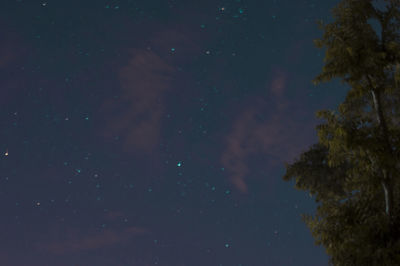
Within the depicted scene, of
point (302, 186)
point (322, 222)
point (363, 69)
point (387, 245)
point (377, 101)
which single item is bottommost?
point (302, 186)

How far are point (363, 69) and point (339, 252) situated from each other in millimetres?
3676

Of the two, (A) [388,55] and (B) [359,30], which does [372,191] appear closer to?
(A) [388,55]

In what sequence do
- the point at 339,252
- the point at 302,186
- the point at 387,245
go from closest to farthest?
the point at 387,245 → the point at 339,252 → the point at 302,186

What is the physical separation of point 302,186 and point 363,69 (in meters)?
8.22

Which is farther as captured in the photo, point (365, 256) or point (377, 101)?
point (377, 101)

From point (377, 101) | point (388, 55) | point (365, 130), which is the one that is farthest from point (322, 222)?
point (388, 55)

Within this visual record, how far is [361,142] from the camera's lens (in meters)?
8.57

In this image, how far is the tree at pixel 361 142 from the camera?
8.27 metres

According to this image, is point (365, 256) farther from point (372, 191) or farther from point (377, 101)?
point (377, 101)

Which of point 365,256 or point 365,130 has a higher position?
point 365,130

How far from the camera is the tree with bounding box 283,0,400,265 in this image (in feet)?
27.1

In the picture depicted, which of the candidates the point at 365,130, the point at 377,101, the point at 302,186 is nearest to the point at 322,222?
the point at 365,130

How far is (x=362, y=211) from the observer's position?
29.0 feet

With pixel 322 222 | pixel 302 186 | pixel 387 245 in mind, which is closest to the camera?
pixel 387 245
